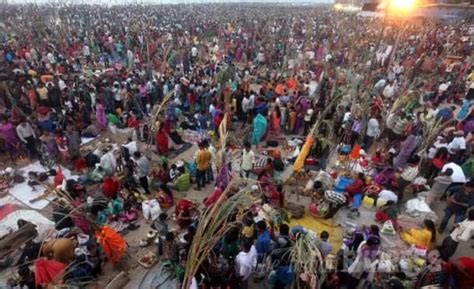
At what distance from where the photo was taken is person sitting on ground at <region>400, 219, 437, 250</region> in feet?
19.4

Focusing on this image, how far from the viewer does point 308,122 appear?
418 inches

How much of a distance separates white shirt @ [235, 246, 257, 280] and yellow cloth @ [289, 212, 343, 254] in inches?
88.6

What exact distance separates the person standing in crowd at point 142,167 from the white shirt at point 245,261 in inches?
139

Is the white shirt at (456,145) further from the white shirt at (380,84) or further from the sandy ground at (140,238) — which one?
the white shirt at (380,84)

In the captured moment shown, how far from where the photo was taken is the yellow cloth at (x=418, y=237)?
5977 millimetres

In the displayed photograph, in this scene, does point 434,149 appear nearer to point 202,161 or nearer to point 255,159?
point 255,159

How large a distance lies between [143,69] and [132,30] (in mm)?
8258

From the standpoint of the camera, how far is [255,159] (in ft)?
29.5

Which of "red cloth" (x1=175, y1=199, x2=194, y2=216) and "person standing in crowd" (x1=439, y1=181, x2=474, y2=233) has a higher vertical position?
"person standing in crowd" (x1=439, y1=181, x2=474, y2=233)

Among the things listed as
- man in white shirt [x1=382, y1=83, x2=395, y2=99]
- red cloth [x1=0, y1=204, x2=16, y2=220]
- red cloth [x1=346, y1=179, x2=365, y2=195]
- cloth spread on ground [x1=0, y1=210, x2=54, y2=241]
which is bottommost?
cloth spread on ground [x1=0, y1=210, x2=54, y2=241]

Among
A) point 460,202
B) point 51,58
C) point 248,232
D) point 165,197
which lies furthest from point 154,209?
point 51,58

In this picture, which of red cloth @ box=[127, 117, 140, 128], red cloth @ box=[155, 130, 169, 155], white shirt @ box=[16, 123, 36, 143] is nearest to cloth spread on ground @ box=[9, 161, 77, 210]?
white shirt @ box=[16, 123, 36, 143]

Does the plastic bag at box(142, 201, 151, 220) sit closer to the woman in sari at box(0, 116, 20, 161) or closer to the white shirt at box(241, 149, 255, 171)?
the white shirt at box(241, 149, 255, 171)

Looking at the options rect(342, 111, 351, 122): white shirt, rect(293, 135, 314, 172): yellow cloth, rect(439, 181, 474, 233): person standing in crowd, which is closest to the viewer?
rect(439, 181, 474, 233): person standing in crowd
